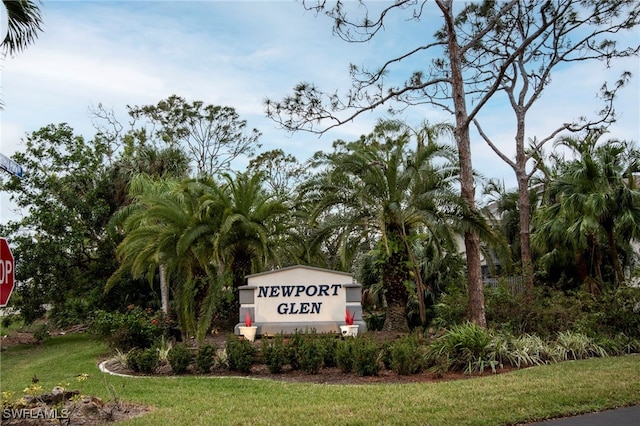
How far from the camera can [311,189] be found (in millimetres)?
17375

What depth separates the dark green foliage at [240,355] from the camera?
38.8 feet

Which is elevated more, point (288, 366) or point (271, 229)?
point (271, 229)

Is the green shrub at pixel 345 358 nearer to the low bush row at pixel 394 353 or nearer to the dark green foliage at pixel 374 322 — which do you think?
the low bush row at pixel 394 353

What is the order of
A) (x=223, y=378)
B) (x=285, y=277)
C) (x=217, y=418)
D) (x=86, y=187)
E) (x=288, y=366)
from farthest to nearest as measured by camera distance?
(x=86, y=187)
(x=285, y=277)
(x=288, y=366)
(x=223, y=378)
(x=217, y=418)

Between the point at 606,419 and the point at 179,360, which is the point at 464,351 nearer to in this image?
the point at 606,419


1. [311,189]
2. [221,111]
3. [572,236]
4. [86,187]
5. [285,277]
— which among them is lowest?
[285,277]

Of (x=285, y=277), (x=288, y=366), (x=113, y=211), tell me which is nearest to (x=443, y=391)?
(x=288, y=366)

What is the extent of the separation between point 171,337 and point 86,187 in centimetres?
1299

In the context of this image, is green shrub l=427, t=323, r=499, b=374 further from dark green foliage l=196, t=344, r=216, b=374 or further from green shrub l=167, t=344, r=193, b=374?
green shrub l=167, t=344, r=193, b=374

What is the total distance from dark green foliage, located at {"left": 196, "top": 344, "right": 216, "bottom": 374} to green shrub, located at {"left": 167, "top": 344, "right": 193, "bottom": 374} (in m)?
0.26

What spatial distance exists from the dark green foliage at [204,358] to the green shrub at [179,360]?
0.85ft

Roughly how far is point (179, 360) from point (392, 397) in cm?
540

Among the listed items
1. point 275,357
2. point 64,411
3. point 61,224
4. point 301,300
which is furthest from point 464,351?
point 61,224

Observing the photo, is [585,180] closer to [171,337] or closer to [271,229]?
[271,229]
